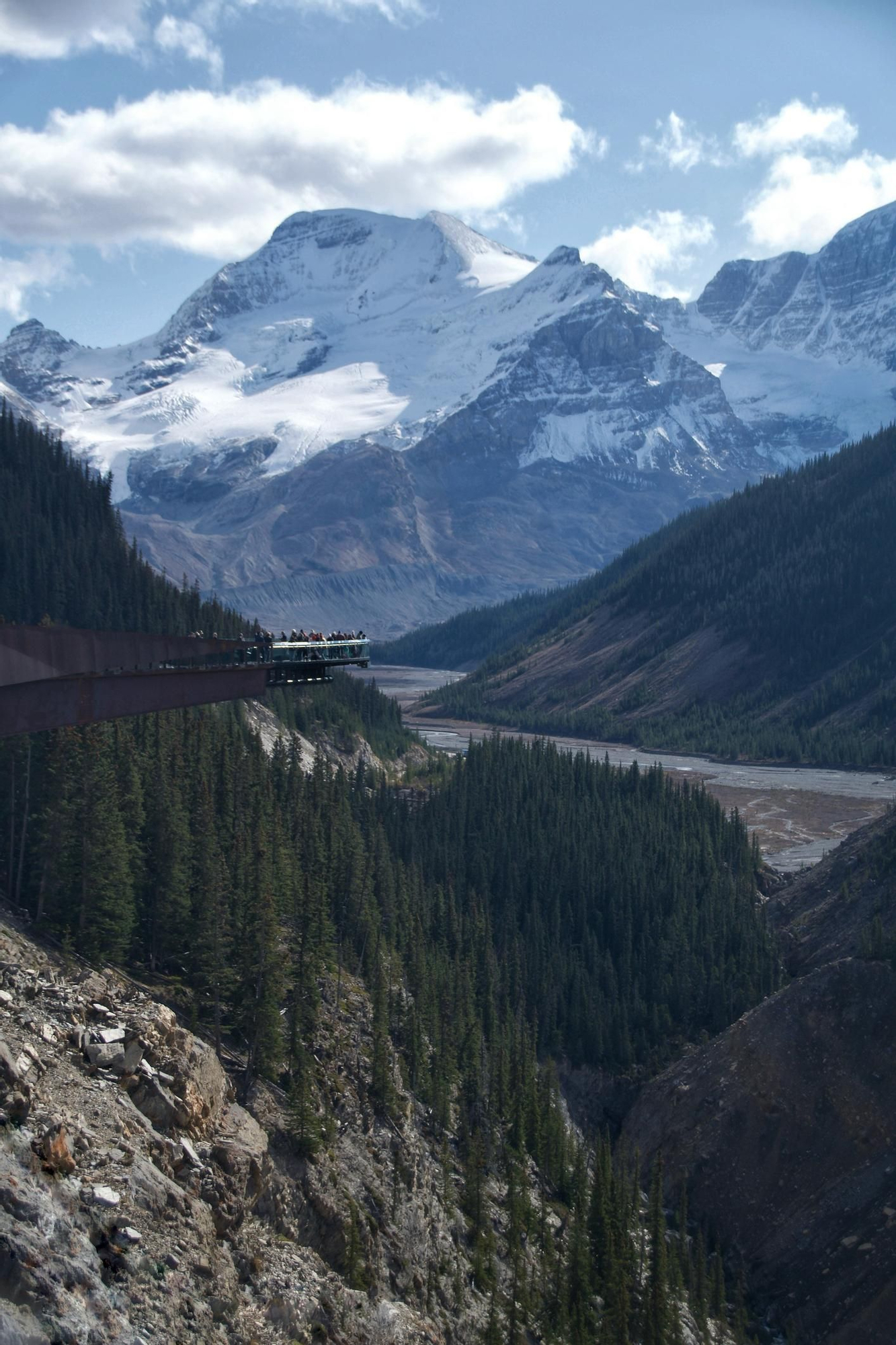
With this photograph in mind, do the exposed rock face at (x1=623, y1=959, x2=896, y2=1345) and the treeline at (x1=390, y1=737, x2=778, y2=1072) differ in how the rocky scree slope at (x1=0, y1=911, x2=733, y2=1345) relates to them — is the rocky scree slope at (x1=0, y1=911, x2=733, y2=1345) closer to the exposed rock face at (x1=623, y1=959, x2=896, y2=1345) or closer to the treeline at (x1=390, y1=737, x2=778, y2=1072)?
the exposed rock face at (x1=623, y1=959, x2=896, y2=1345)

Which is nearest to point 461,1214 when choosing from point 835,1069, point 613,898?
point 835,1069

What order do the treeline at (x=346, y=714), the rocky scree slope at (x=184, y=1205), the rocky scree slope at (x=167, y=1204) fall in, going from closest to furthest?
the rocky scree slope at (x=167, y=1204) → the rocky scree slope at (x=184, y=1205) → the treeline at (x=346, y=714)

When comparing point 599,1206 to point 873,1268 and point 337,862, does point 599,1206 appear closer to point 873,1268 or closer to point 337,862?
point 873,1268

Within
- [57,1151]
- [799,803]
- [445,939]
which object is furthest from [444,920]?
[799,803]

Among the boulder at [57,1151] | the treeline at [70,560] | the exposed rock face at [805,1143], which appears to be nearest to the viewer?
the boulder at [57,1151]

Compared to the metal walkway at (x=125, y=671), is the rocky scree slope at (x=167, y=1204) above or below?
below

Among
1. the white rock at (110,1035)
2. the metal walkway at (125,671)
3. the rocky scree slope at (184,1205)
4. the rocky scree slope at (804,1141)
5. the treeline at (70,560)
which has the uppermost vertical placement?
the treeline at (70,560)

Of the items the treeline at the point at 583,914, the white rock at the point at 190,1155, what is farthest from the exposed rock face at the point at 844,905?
the white rock at the point at 190,1155

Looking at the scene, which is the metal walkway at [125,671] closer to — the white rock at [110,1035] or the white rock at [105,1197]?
the white rock at [110,1035]
